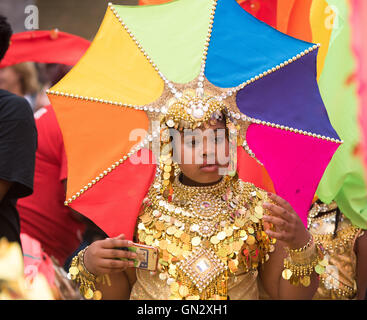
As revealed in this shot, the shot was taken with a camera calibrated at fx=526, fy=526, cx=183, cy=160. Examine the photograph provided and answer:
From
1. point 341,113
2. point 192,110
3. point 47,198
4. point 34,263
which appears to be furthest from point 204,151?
point 47,198

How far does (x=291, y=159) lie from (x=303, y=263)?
1.48ft

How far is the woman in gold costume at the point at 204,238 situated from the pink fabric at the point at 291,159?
0.11m

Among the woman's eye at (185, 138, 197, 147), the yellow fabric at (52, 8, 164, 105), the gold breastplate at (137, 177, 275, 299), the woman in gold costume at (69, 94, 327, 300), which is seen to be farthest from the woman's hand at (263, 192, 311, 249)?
the yellow fabric at (52, 8, 164, 105)

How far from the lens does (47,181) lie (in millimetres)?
3768

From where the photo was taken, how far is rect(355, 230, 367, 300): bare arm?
303 centimetres

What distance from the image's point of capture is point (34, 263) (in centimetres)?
286

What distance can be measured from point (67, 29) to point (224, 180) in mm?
3507

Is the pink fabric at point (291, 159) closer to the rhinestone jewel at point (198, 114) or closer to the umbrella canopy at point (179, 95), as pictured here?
the umbrella canopy at point (179, 95)

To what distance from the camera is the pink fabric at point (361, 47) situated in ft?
2.24

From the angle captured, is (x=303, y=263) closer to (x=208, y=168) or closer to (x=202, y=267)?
(x=202, y=267)

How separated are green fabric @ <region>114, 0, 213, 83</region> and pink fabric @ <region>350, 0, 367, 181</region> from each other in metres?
1.60

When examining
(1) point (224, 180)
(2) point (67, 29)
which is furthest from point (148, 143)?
(2) point (67, 29)

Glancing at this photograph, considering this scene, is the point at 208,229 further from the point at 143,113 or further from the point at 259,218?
the point at 143,113

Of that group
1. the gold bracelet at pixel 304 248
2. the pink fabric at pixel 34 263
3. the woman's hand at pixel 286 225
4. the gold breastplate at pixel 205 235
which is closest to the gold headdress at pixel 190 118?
the gold breastplate at pixel 205 235
